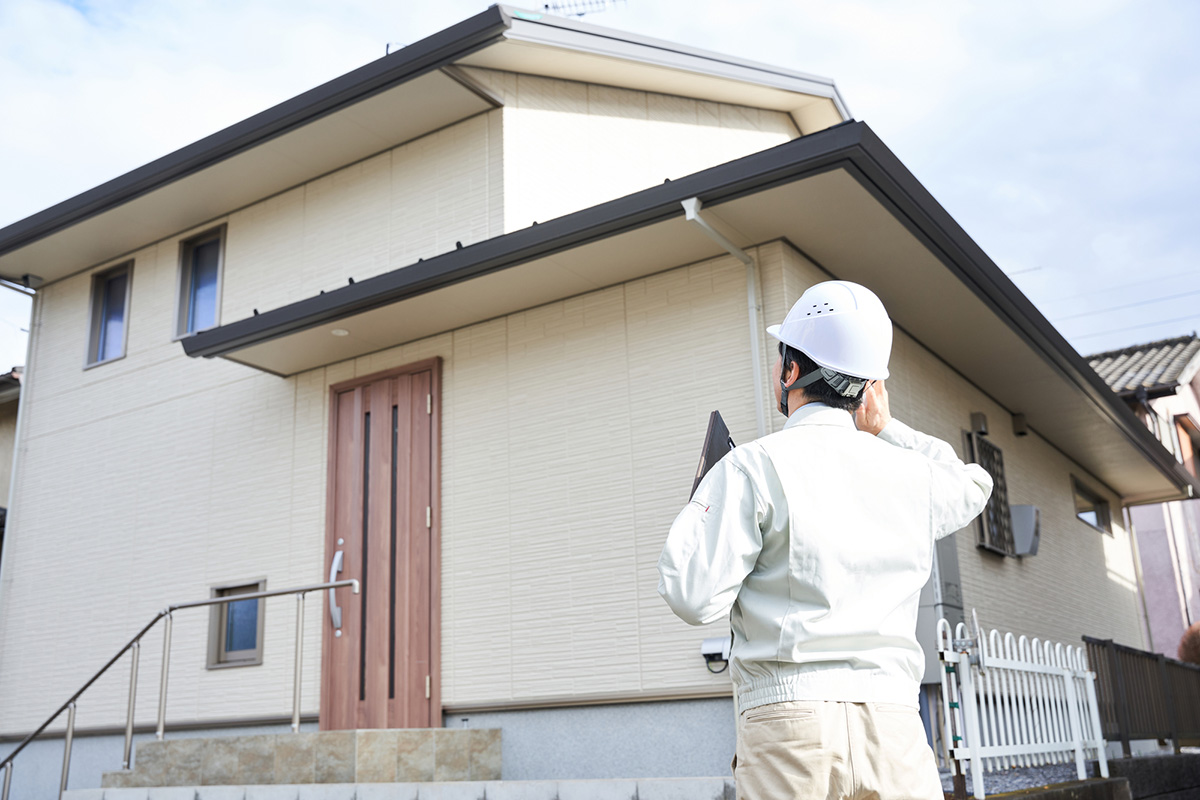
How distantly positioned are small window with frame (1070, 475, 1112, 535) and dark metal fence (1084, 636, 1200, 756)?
Answer: 1.91 meters

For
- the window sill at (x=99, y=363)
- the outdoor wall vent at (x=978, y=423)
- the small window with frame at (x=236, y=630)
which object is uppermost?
the window sill at (x=99, y=363)

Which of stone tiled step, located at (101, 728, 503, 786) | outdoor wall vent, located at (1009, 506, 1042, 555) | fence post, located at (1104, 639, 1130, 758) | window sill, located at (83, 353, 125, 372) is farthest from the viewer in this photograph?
window sill, located at (83, 353, 125, 372)

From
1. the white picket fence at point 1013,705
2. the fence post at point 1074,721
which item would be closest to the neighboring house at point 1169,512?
the white picket fence at point 1013,705

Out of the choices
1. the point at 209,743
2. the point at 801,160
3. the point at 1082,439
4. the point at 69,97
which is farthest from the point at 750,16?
the point at 209,743

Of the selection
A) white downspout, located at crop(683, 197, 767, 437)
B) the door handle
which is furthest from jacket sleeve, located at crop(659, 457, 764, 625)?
the door handle

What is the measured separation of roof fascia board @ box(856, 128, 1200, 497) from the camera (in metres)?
5.65

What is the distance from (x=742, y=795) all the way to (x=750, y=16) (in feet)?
48.2

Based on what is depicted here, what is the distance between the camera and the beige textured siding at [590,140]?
8039 millimetres

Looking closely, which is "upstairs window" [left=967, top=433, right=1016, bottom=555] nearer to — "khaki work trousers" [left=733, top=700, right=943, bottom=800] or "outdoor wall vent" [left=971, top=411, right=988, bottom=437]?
"outdoor wall vent" [left=971, top=411, right=988, bottom=437]

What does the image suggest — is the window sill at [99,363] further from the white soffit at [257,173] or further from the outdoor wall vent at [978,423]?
the outdoor wall vent at [978,423]

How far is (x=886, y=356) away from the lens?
1842mm

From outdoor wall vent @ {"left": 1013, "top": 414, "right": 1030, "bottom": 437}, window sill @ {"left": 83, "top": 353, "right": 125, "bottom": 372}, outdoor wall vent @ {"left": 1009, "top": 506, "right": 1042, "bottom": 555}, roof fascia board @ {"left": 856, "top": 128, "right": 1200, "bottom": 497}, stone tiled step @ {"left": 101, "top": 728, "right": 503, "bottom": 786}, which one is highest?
window sill @ {"left": 83, "top": 353, "right": 125, "bottom": 372}

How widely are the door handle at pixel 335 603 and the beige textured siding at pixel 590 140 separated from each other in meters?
2.70

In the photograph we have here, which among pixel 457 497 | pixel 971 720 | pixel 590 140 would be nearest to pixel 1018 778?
pixel 971 720
